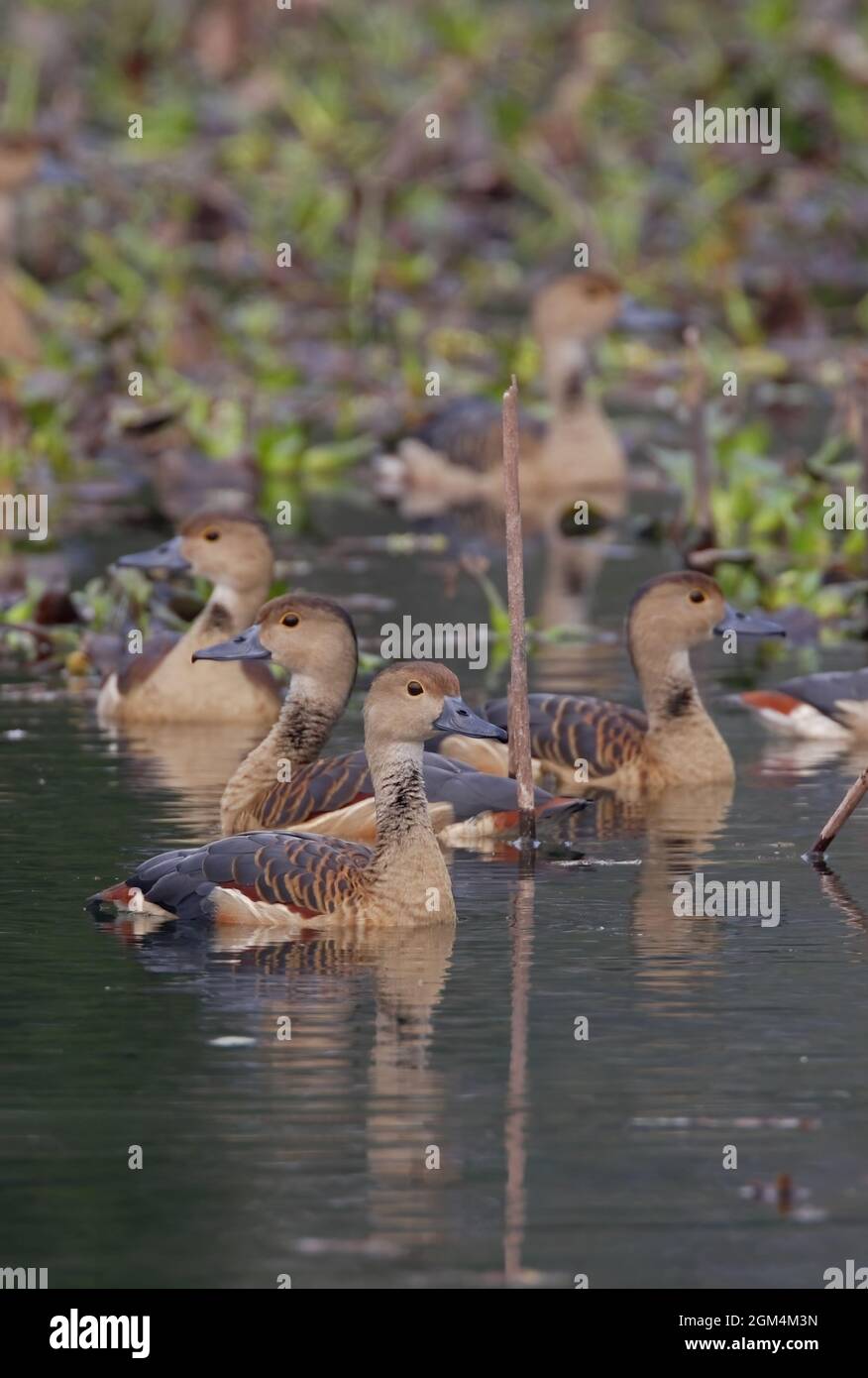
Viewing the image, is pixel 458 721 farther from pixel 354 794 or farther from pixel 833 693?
pixel 833 693

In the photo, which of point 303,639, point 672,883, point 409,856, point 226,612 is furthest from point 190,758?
point 409,856

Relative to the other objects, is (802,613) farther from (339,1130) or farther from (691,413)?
(339,1130)

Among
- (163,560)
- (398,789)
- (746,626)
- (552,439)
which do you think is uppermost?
(552,439)

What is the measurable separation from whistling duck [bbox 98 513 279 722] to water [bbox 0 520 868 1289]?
2.66 meters

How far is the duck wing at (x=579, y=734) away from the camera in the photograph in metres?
13.8

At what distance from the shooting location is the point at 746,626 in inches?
557

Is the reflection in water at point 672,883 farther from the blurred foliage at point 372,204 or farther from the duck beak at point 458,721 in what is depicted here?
the blurred foliage at point 372,204

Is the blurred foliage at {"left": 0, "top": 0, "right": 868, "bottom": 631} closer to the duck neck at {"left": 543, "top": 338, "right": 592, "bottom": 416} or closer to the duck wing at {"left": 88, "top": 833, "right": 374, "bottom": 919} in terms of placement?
the duck neck at {"left": 543, "top": 338, "right": 592, "bottom": 416}

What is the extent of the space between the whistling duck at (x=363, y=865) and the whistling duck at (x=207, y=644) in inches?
171

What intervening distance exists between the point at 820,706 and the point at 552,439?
31.4ft

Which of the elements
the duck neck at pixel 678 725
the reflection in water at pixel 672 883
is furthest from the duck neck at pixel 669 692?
the reflection in water at pixel 672 883

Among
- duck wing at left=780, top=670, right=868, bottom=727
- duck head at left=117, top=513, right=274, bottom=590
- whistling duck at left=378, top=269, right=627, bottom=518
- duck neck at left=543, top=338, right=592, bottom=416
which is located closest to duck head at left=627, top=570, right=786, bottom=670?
duck wing at left=780, top=670, right=868, bottom=727

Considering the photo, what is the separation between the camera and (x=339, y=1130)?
339 inches

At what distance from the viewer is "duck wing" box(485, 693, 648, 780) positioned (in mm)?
13766
